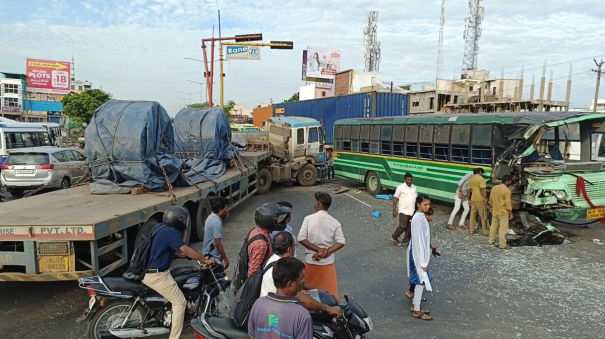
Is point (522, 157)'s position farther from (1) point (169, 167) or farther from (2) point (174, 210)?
(2) point (174, 210)

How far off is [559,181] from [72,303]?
8.95 m

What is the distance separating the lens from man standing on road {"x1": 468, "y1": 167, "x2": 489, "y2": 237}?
9.59 m

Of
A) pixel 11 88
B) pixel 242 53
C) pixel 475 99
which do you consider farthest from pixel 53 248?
pixel 11 88

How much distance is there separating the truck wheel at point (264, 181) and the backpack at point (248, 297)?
12.4 m

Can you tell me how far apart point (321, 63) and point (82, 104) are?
30.2 m

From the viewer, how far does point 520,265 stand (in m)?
7.58

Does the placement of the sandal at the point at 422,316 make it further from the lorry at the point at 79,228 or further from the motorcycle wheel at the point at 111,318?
the lorry at the point at 79,228

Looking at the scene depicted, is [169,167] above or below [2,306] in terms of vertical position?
above

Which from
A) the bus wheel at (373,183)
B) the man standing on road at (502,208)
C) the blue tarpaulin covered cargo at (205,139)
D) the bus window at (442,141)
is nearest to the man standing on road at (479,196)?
the man standing on road at (502,208)

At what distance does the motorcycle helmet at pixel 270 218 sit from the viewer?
3.84 metres

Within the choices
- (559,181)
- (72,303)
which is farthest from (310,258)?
(559,181)

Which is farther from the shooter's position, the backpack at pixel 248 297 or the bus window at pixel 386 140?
the bus window at pixel 386 140

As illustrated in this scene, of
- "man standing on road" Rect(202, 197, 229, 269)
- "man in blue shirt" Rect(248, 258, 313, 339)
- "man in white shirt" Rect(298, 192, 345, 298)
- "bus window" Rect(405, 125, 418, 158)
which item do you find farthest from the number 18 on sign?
"man in blue shirt" Rect(248, 258, 313, 339)

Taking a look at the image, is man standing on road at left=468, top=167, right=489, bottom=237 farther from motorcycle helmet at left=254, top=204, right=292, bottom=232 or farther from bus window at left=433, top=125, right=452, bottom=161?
motorcycle helmet at left=254, top=204, right=292, bottom=232
